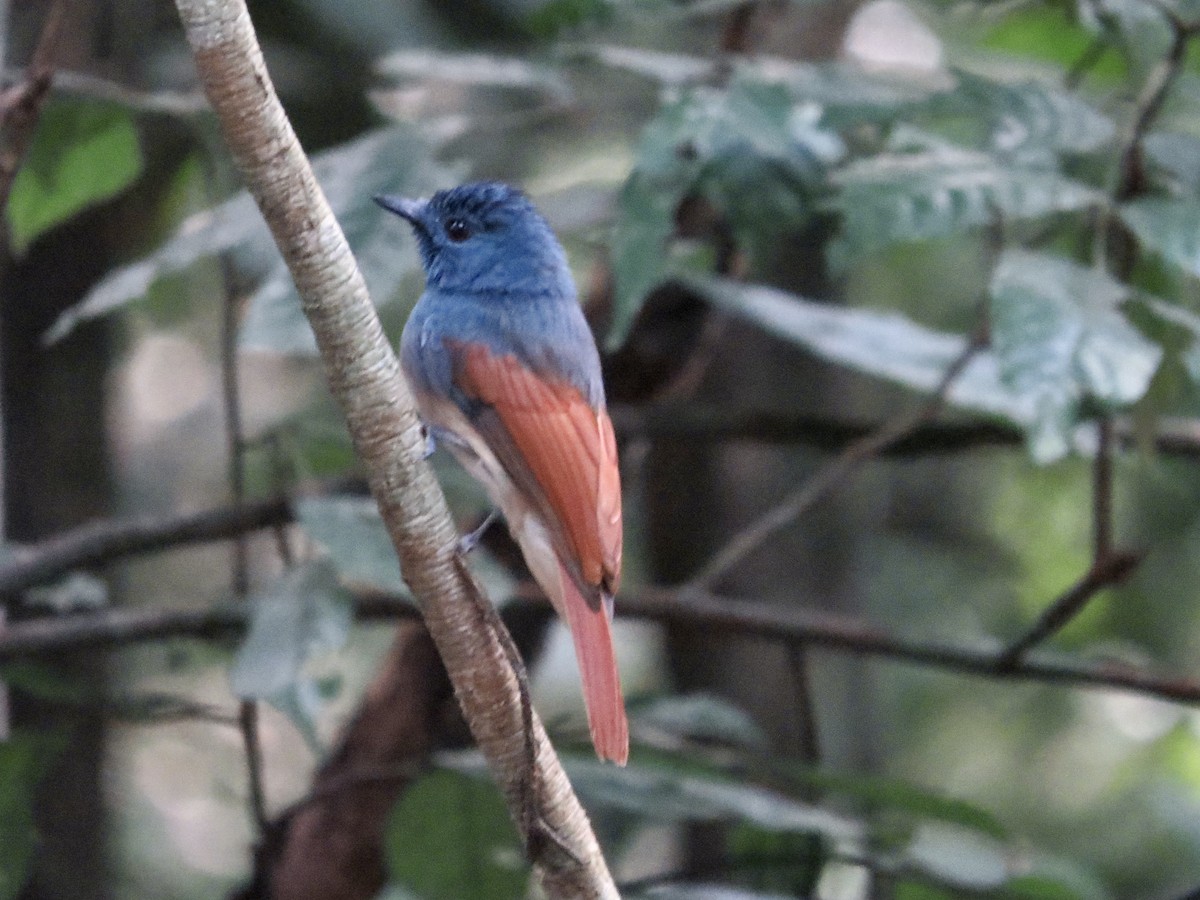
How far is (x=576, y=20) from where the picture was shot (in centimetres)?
313

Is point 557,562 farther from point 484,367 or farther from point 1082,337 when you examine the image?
point 1082,337

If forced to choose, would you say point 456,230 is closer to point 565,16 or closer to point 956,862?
point 565,16

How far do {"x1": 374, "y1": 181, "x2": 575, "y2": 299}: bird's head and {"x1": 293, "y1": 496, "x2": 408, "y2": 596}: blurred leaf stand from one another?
0.38 m

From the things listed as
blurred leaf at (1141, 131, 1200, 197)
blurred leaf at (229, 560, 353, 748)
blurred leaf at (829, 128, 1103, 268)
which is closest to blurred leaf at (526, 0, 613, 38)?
blurred leaf at (829, 128, 1103, 268)

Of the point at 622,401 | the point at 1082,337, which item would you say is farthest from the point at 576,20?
the point at 1082,337

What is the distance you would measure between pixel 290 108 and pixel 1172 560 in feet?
10.2

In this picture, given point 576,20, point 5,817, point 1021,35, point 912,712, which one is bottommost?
point 912,712

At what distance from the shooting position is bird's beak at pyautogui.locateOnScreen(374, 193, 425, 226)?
97.7 inches

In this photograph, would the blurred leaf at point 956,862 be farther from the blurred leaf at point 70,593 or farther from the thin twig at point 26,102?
the thin twig at point 26,102

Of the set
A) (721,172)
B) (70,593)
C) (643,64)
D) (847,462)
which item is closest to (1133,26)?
(721,172)

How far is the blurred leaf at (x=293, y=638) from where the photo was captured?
2.51m

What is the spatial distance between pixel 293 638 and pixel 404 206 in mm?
672

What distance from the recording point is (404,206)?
254 cm

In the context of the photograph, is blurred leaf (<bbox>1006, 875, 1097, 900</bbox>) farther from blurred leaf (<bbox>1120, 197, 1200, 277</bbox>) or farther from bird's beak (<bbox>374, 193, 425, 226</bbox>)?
bird's beak (<bbox>374, 193, 425, 226</bbox>)
